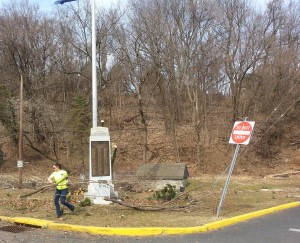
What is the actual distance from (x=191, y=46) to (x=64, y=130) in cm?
1225

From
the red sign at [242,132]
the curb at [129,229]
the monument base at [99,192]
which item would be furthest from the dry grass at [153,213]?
the red sign at [242,132]

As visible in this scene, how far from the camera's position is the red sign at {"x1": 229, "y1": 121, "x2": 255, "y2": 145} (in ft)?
37.3

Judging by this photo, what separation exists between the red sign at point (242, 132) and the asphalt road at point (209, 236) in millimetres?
2204

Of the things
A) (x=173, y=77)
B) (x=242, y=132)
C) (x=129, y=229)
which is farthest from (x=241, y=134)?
(x=173, y=77)

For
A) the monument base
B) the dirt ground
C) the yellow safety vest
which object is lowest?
the dirt ground

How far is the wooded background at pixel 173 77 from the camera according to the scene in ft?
111

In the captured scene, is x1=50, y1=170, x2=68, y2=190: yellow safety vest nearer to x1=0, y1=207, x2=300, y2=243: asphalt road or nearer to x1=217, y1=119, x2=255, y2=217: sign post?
x1=0, y1=207, x2=300, y2=243: asphalt road

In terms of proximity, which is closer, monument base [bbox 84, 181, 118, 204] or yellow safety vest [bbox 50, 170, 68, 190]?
yellow safety vest [bbox 50, 170, 68, 190]

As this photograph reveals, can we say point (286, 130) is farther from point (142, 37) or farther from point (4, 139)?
point (4, 139)

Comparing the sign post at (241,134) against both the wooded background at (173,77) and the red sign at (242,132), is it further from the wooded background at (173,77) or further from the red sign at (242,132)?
the wooded background at (173,77)

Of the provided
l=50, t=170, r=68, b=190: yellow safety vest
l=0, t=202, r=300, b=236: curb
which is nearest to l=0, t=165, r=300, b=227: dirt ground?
l=0, t=202, r=300, b=236: curb

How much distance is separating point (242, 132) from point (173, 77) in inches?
959

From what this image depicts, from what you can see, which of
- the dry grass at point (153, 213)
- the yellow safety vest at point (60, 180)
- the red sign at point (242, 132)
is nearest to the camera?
the dry grass at point (153, 213)

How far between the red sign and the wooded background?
20.1 meters
